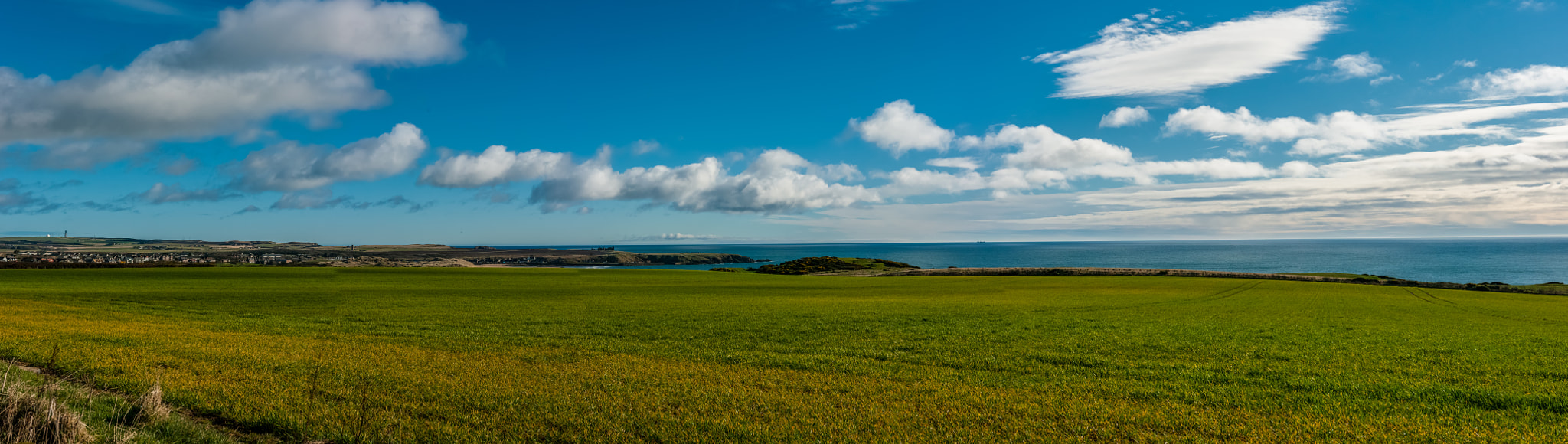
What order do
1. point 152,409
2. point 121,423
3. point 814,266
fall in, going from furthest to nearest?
1. point 814,266
2. point 152,409
3. point 121,423

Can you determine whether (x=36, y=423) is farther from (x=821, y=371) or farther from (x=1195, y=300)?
(x=1195, y=300)

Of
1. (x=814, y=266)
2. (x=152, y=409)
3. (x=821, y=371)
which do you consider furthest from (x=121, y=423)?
A: (x=814, y=266)

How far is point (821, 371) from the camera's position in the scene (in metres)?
11.9

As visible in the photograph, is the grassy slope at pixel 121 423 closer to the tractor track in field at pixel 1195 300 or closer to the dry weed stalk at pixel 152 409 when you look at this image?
the dry weed stalk at pixel 152 409

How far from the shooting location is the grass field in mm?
8016

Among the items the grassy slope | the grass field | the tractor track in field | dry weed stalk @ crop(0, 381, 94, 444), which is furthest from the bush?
dry weed stalk @ crop(0, 381, 94, 444)

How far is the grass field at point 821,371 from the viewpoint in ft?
26.3

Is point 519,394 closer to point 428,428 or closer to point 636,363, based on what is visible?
point 428,428

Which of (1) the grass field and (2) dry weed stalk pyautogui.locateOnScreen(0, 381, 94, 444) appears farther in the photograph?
(1) the grass field

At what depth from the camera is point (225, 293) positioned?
35.2m

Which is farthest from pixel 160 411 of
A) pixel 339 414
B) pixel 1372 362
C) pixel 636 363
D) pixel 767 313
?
pixel 1372 362

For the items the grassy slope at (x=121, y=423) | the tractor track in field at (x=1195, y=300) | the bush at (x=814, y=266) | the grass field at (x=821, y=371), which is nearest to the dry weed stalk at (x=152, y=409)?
the grassy slope at (x=121, y=423)

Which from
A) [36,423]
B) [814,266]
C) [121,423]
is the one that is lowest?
[814,266]

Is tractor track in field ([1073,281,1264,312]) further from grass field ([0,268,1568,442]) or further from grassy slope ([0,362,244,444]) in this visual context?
grassy slope ([0,362,244,444])
